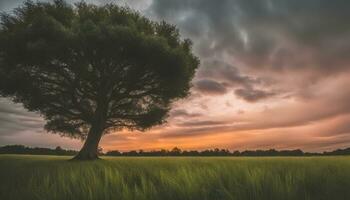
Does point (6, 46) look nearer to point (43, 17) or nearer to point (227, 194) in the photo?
point (43, 17)

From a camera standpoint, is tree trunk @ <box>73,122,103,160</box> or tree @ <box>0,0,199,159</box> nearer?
tree @ <box>0,0,199,159</box>

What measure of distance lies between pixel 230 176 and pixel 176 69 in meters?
25.9

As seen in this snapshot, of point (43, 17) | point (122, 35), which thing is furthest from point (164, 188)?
point (43, 17)

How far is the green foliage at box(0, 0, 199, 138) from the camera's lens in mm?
29812

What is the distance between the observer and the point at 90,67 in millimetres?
33906

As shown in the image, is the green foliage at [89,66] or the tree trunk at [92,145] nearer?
the green foliage at [89,66]

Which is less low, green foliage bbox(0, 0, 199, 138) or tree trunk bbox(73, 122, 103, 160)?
green foliage bbox(0, 0, 199, 138)

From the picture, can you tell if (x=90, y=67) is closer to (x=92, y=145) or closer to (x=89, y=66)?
(x=89, y=66)

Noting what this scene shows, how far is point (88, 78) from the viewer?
33.3 metres

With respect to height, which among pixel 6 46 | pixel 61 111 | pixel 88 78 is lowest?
pixel 61 111

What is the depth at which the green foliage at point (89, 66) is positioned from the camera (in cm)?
2981

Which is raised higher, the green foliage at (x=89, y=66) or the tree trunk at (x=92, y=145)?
the green foliage at (x=89, y=66)

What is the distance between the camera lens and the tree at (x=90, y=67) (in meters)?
29.8

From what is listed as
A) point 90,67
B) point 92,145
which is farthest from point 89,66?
point 92,145
